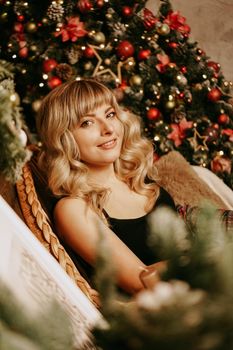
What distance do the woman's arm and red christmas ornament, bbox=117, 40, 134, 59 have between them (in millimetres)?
1338

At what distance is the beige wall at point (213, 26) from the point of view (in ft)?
14.4

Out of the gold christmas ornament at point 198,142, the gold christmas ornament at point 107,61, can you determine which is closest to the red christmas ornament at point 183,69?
the gold christmas ornament at point 198,142

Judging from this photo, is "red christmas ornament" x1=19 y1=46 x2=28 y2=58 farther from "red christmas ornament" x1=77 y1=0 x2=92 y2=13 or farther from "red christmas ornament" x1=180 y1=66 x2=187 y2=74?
"red christmas ornament" x1=180 y1=66 x2=187 y2=74

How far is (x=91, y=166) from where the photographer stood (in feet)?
6.64

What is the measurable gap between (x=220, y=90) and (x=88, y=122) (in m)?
1.59

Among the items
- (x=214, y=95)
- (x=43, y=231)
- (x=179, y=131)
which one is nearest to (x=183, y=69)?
(x=214, y=95)

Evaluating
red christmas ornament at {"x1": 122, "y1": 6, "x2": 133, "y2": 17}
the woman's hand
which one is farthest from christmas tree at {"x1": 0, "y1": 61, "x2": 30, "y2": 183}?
red christmas ornament at {"x1": 122, "y1": 6, "x2": 133, "y2": 17}

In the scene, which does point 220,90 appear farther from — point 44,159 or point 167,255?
point 167,255

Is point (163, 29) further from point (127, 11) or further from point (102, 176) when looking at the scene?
point (102, 176)

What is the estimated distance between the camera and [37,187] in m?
1.91

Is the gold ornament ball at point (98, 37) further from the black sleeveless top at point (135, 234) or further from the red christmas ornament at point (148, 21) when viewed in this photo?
the black sleeveless top at point (135, 234)

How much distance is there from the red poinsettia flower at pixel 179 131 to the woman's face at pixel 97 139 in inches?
47.6

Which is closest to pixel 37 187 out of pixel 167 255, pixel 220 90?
pixel 167 255

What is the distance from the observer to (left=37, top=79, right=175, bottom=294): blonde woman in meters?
1.87
